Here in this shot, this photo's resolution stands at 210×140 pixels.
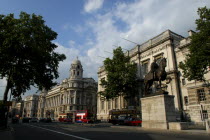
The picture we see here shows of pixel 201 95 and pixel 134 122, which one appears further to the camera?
pixel 201 95

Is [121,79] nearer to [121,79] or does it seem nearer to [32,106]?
[121,79]

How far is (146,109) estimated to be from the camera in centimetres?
1850

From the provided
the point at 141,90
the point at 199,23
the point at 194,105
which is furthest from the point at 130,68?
the point at 199,23

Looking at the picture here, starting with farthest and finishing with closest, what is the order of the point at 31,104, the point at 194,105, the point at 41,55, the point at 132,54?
1. the point at 31,104
2. the point at 132,54
3. the point at 194,105
4. the point at 41,55

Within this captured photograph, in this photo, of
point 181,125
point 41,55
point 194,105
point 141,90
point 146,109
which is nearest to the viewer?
point 181,125

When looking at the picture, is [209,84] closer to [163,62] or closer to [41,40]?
[163,62]

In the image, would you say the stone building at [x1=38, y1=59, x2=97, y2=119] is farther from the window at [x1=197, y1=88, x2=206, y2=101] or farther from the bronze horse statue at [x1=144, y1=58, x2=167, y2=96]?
the bronze horse statue at [x1=144, y1=58, x2=167, y2=96]

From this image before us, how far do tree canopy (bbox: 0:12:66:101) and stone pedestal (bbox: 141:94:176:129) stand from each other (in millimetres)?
15787

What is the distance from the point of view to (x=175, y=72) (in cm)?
3166

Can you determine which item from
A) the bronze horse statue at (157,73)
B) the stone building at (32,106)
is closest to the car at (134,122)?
the bronze horse statue at (157,73)

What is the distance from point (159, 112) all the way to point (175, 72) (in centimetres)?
1751

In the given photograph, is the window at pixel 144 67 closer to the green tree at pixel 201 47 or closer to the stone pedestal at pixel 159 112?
the green tree at pixel 201 47

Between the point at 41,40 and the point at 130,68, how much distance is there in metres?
19.1

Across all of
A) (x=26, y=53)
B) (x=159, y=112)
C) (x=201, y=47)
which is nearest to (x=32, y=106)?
(x=26, y=53)
